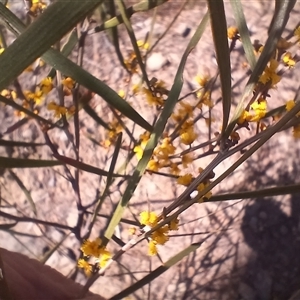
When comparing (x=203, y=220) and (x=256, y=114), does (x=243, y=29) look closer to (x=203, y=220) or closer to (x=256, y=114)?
(x=256, y=114)

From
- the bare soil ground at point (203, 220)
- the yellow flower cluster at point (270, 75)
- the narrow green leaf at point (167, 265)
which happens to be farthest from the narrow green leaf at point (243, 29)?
the bare soil ground at point (203, 220)

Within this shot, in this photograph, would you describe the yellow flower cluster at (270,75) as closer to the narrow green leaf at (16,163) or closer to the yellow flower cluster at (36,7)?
the narrow green leaf at (16,163)

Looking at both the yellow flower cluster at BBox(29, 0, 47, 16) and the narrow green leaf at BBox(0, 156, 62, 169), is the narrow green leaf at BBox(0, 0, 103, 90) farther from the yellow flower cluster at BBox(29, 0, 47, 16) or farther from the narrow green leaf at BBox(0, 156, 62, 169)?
the yellow flower cluster at BBox(29, 0, 47, 16)

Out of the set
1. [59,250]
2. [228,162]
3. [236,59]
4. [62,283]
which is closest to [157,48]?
[236,59]

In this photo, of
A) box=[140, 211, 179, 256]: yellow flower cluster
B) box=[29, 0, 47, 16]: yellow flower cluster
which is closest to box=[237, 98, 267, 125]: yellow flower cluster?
box=[140, 211, 179, 256]: yellow flower cluster

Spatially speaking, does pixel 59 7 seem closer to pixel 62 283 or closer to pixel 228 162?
pixel 62 283

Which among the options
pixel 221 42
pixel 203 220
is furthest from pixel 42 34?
pixel 203 220

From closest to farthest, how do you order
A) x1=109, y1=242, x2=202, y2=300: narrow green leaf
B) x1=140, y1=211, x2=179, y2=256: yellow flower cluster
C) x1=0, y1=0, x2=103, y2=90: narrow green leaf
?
x1=0, y1=0, x2=103, y2=90: narrow green leaf
x1=140, y1=211, x2=179, y2=256: yellow flower cluster
x1=109, y1=242, x2=202, y2=300: narrow green leaf
